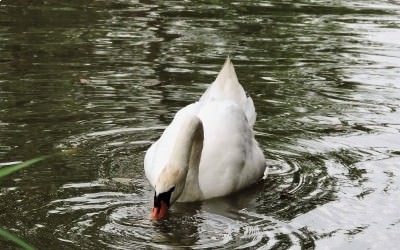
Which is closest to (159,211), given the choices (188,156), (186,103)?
(188,156)

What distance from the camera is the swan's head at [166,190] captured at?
7113 millimetres

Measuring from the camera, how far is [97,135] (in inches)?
365

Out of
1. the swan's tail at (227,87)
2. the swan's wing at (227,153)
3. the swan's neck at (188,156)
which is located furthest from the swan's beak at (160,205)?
the swan's tail at (227,87)

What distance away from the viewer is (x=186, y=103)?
10.6m

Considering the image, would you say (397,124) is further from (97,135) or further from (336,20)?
(336,20)

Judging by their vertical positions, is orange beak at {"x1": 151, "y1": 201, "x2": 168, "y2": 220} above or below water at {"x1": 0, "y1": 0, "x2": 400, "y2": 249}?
above

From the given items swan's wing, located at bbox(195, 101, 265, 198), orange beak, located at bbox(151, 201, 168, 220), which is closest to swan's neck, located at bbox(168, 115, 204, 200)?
swan's wing, located at bbox(195, 101, 265, 198)

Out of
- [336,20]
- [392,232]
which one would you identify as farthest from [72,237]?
[336,20]

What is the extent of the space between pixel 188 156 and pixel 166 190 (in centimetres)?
52

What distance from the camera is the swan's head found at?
280 inches

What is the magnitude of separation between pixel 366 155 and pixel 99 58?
4.67 meters

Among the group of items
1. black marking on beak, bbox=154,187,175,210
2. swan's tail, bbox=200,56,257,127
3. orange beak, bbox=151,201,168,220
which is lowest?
orange beak, bbox=151,201,168,220

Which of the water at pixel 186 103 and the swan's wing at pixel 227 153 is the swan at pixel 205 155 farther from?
the water at pixel 186 103

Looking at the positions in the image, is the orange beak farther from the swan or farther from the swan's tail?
the swan's tail
